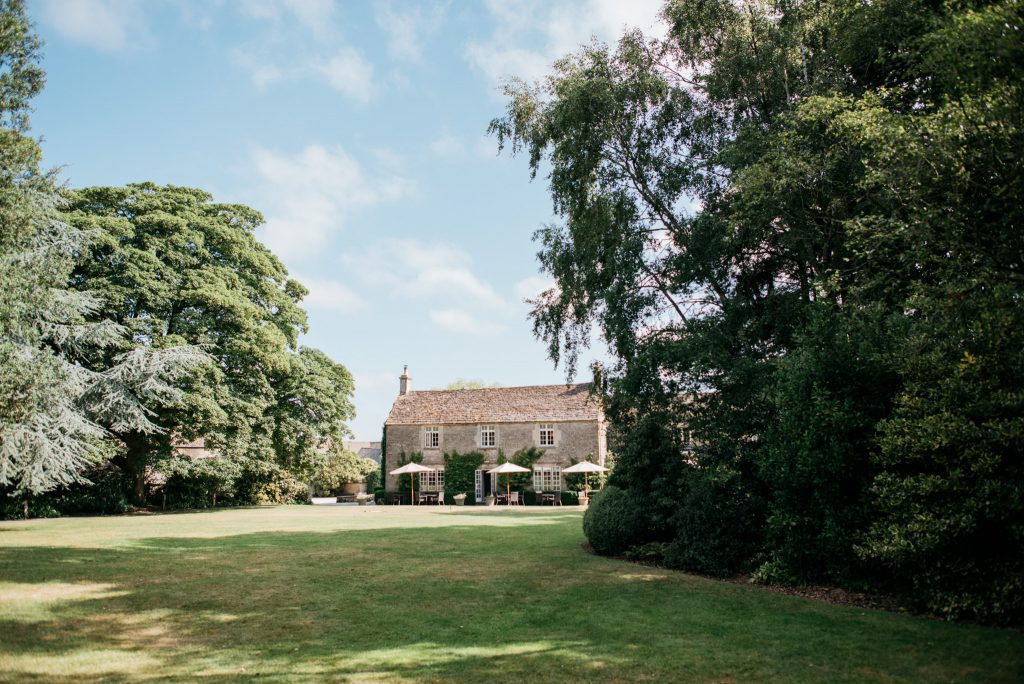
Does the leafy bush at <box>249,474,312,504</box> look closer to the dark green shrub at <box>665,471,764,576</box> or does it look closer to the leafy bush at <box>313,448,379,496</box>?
the leafy bush at <box>313,448,379,496</box>

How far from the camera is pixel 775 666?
20.7 feet

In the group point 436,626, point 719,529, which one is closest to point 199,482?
point 719,529

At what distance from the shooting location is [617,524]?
45.1 ft

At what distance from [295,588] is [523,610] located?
3.84 meters

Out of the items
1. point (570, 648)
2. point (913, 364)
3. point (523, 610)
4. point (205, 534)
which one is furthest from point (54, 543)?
point (913, 364)

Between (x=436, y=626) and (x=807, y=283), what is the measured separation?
1032cm

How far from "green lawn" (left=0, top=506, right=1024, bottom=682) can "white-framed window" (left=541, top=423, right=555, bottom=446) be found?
27.7 m

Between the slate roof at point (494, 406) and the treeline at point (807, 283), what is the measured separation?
995 inches

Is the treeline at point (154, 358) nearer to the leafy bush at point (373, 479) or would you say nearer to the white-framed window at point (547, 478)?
the white-framed window at point (547, 478)

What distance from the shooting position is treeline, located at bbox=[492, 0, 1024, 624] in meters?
7.23

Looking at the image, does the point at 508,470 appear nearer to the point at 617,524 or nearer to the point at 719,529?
the point at 617,524

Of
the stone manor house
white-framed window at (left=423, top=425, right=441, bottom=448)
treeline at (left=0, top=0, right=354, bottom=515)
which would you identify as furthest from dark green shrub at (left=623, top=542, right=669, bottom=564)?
white-framed window at (left=423, top=425, right=441, bottom=448)

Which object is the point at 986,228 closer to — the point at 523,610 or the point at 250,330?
the point at 523,610

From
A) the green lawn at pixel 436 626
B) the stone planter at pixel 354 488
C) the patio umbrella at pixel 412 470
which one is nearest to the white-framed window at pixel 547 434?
the patio umbrella at pixel 412 470
